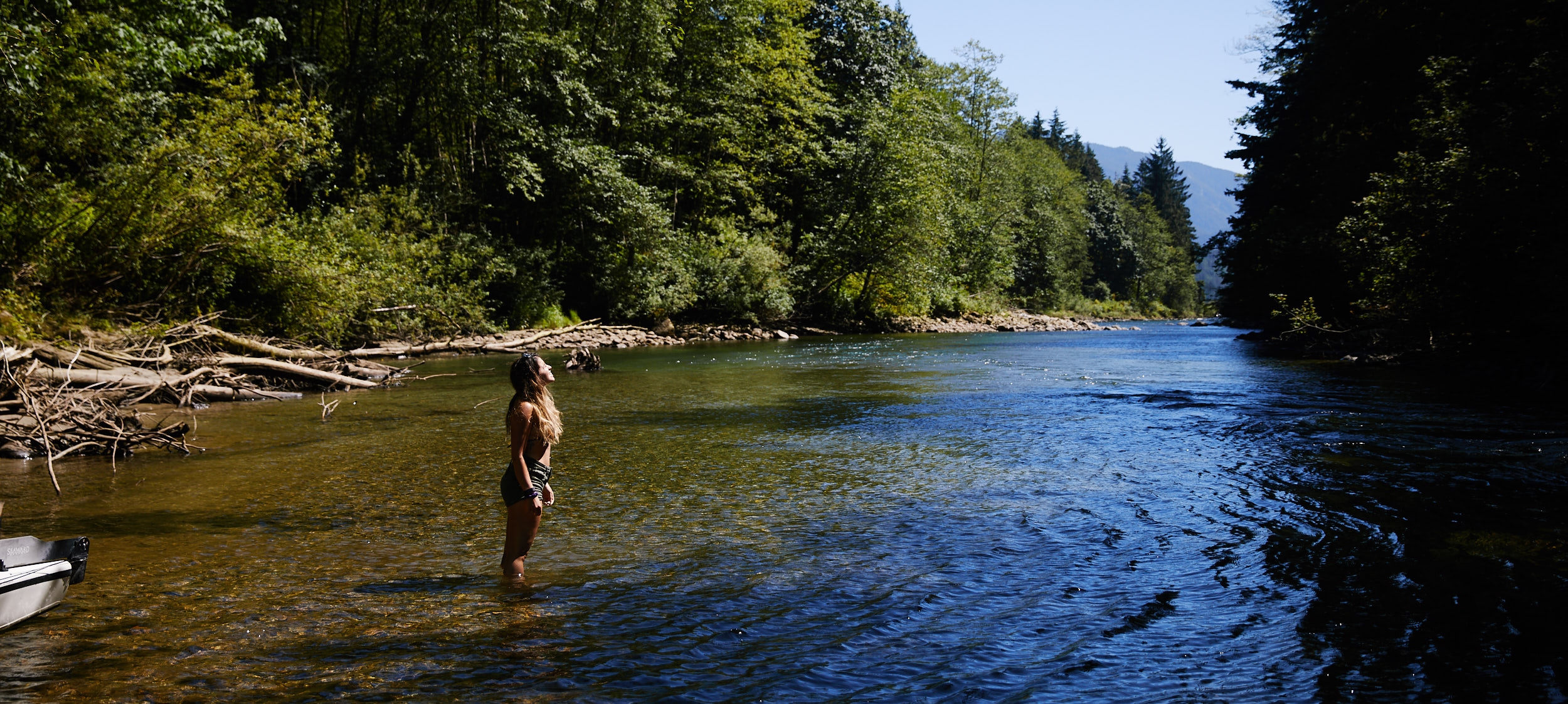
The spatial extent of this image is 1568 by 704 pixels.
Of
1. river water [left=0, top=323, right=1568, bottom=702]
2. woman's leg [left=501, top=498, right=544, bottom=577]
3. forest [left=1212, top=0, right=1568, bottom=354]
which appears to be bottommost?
river water [left=0, top=323, right=1568, bottom=702]

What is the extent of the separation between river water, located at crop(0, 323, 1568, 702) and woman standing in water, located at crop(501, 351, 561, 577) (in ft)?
1.13

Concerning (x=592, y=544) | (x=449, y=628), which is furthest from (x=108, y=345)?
(x=449, y=628)

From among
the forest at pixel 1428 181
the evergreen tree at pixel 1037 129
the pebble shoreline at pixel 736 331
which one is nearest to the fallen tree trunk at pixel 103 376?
the pebble shoreline at pixel 736 331

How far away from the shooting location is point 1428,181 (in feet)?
57.7

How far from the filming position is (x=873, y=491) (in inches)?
364

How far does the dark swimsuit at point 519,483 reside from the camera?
609 centimetres

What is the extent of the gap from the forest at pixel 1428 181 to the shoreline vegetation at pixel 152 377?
1990 cm

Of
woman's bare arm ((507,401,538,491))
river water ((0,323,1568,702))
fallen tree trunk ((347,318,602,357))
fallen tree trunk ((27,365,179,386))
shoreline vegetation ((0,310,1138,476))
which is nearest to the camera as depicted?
river water ((0,323,1568,702))

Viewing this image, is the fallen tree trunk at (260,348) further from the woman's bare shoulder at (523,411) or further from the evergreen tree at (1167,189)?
the evergreen tree at (1167,189)

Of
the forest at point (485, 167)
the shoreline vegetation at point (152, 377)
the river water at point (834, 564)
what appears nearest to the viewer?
the river water at point (834, 564)

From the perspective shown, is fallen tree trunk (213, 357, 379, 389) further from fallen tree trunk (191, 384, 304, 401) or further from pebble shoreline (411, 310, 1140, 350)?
pebble shoreline (411, 310, 1140, 350)

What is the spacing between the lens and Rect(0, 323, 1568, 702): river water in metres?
4.65

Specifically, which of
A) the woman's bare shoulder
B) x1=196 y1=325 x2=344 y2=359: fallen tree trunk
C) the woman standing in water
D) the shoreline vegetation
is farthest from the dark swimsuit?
x1=196 y1=325 x2=344 y2=359: fallen tree trunk

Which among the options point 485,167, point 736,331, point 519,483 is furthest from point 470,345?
point 519,483
